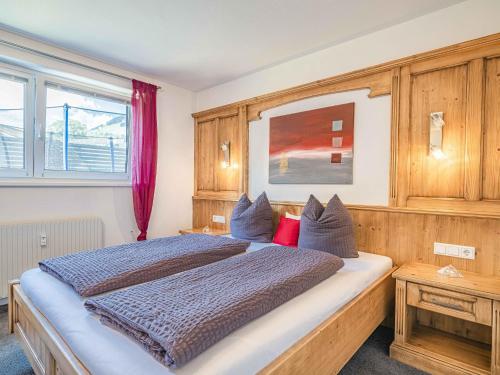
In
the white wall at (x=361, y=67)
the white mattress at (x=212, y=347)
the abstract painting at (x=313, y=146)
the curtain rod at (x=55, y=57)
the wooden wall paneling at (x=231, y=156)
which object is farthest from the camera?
the wooden wall paneling at (x=231, y=156)

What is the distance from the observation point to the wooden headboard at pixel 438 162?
5.95ft

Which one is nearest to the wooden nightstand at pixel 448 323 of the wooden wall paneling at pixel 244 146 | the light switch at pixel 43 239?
the wooden wall paneling at pixel 244 146

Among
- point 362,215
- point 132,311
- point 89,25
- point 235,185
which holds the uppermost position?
point 89,25

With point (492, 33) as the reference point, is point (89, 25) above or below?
above

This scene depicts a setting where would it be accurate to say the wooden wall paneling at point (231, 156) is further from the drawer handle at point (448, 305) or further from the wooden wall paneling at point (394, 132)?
the drawer handle at point (448, 305)

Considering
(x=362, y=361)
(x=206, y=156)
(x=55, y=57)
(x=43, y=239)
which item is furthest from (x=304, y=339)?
(x=55, y=57)

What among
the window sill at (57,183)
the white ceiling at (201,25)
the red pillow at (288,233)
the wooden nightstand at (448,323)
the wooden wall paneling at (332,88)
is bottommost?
the wooden nightstand at (448,323)

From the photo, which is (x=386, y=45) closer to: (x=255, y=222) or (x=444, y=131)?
(x=444, y=131)

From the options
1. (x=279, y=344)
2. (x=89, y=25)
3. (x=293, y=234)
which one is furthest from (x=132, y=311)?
(x=89, y=25)

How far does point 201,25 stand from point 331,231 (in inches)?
77.8

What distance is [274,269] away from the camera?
160cm

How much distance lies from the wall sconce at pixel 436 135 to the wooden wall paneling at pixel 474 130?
15cm

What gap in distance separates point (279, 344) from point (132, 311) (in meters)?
0.60

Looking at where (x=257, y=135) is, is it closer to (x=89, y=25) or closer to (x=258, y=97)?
(x=258, y=97)
